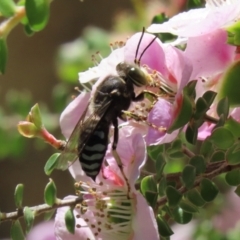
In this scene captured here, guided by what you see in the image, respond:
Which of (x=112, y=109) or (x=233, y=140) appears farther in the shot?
(x=112, y=109)

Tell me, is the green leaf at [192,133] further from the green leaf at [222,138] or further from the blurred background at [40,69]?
the blurred background at [40,69]

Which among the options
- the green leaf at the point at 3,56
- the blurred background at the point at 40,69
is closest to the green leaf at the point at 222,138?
the green leaf at the point at 3,56

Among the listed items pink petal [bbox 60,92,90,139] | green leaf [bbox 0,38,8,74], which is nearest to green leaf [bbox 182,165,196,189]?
pink petal [bbox 60,92,90,139]

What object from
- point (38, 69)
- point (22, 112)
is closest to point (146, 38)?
point (22, 112)

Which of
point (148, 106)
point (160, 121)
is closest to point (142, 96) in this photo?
point (148, 106)

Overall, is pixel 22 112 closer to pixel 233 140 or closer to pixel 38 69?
pixel 233 140

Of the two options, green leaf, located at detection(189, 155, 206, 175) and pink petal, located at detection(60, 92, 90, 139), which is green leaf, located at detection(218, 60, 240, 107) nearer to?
green leaf, located at detection(189, 155, 206, 175)

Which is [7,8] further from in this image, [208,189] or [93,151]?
[208,189]
